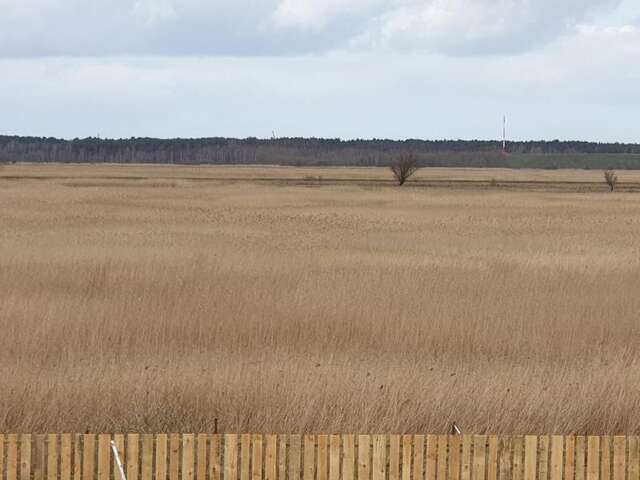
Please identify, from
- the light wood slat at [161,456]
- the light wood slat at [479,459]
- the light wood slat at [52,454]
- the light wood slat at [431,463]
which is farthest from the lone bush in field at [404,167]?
the light wood slat at [52,454]

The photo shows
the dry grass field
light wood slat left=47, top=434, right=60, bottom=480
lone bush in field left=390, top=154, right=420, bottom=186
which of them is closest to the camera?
light wood slat left=47, top=434, right=60, bottom=480

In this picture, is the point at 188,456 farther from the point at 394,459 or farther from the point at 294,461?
the point at 394,459

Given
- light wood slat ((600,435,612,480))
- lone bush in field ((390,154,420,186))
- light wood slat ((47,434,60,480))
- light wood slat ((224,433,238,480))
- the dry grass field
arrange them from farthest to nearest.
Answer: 1. lone bush in field ((390,154,420,186))
2. the dry grass field
3. light wood slat ((600,435,612,480))
4. light wood slat ((224,433,238,480))
5. light wood slat ((47,434,60,480))

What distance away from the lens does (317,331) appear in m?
16.3

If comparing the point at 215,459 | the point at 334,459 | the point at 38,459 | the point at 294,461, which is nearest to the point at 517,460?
the point at 334,459

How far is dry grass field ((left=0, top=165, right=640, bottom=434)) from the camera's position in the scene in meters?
11.4

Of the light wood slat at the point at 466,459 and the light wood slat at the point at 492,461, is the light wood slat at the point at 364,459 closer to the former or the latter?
the light wood slat at the point at 466,459

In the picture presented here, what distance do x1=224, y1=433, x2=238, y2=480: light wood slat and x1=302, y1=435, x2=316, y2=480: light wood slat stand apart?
0.51 m

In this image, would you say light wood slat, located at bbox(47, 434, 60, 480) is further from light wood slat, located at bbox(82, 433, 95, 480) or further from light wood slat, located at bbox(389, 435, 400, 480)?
light wood slat, located at bbox(389, 435, 400, 480)

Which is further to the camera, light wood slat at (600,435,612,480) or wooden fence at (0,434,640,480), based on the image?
light wood slat at (600,435,612,480)

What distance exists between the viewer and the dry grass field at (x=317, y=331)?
37.3 ft

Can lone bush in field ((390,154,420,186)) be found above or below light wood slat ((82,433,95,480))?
below

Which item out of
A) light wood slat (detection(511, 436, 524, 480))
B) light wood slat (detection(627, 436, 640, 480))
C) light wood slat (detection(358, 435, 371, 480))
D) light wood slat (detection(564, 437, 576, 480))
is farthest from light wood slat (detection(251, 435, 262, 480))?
light wood slat (detection(627, 436, 640, 480))

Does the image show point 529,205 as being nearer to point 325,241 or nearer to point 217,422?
point 325,241
